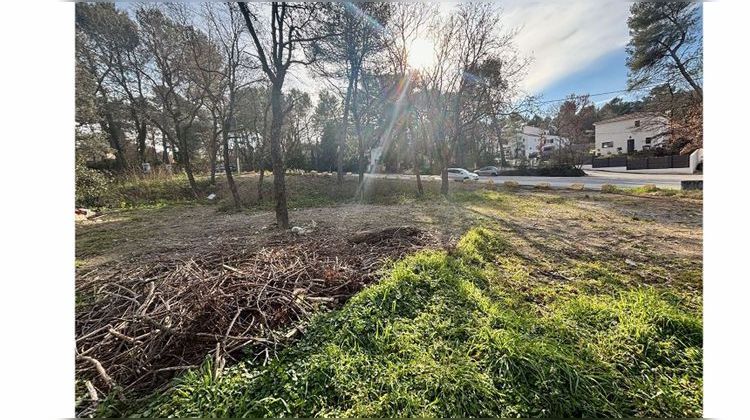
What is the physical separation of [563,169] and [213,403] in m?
4.48

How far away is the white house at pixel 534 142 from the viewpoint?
3.65m

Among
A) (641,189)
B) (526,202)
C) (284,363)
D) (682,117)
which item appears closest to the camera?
(284,363)

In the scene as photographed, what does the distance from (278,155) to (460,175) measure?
5140 mm

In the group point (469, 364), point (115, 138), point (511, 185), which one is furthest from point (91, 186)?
point (511, 185)

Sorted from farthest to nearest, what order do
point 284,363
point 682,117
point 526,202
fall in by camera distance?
point 526,202
point 682,117
point 284,363

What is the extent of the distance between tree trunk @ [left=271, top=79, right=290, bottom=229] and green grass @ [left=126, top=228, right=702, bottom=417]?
1855mm

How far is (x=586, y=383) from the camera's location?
3.14 ft

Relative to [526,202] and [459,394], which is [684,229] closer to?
[526,202]

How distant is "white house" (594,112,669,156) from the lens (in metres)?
2.47

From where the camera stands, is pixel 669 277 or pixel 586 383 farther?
pixel 669 277

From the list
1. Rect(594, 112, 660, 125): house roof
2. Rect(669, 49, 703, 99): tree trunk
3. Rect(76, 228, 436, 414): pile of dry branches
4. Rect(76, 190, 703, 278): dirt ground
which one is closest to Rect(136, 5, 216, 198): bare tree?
Rect(76, 190, 703, 278): dirt ground

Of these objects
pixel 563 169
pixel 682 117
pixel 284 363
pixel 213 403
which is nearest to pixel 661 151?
pixel 682 117

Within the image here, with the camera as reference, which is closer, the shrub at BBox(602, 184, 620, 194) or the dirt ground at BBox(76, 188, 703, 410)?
the dirt ground at BBox(76, 188, 703, 410)

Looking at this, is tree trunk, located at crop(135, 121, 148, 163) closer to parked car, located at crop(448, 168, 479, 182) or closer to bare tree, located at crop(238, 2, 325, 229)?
bare tree, located at crop(238, 2, 325, 229)
